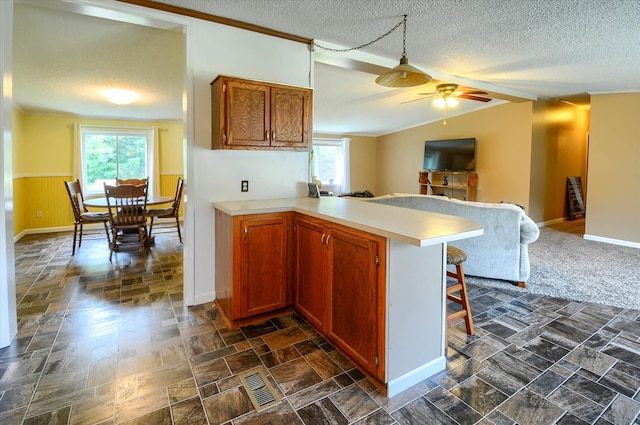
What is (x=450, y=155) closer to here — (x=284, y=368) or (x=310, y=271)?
(x=310, y=271)

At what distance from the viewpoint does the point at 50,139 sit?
5996 mm

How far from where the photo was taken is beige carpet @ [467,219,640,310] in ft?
10.7

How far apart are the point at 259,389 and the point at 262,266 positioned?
942 mm

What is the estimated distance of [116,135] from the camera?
21.7ft

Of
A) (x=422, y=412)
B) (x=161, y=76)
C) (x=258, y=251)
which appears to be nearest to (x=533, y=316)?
(x=422, y=412)

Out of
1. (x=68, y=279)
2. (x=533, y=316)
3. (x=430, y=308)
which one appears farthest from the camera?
(x=68, y=279)

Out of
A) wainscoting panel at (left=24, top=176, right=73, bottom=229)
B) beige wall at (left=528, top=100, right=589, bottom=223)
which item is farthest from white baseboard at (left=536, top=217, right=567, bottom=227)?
wainscoting panel at (left=24, top=176, right=73, bottom=229)

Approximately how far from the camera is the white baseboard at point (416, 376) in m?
1.82

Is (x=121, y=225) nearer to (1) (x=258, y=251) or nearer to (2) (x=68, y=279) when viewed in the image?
(2) (x=68, y=279)

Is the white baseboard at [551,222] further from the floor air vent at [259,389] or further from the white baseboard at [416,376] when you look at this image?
the floor air vent at [259,389]

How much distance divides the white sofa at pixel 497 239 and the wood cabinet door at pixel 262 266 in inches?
71.5

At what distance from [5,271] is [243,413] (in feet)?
6.03

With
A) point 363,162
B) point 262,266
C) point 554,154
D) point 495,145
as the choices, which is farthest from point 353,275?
point 363,162

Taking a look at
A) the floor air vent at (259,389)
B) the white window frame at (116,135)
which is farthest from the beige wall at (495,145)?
the floor air vent at (259,389)
